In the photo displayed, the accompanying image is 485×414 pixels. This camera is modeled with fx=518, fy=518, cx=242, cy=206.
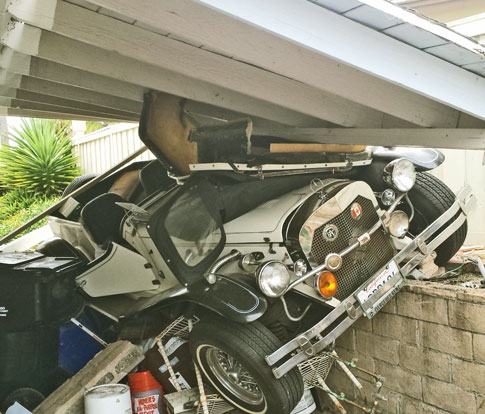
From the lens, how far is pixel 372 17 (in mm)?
2725

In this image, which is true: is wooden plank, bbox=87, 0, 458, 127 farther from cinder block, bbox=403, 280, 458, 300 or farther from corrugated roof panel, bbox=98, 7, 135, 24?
cinder block, bbox=403, 280, 458, 300

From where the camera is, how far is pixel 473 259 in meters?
4.32

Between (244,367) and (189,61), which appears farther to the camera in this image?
(189,61)

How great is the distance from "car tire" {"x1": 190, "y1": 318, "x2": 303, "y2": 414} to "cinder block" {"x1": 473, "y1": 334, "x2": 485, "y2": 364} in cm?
119

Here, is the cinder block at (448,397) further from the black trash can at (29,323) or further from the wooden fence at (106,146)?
the wooden fence at (106,146)

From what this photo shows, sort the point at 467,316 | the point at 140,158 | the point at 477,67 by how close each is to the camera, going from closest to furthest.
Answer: the point at 477,67 < the point at 467,316 < the point at 140,158

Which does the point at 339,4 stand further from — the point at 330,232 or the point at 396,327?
the point at 396,327

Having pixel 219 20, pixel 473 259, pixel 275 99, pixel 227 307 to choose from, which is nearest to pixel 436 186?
pixel 473 259

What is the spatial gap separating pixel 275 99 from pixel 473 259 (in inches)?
83.5

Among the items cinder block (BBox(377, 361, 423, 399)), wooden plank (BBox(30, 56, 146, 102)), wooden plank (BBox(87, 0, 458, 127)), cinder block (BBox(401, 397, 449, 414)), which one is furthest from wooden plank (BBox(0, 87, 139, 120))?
cinder block (BBox(401, 397, 449, 414))

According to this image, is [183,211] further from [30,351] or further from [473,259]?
[473,259]

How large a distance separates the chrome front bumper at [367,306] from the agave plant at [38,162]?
29.4ft

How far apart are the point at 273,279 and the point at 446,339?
4.34 ft

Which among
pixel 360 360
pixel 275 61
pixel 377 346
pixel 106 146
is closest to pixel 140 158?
pixel 106 146
